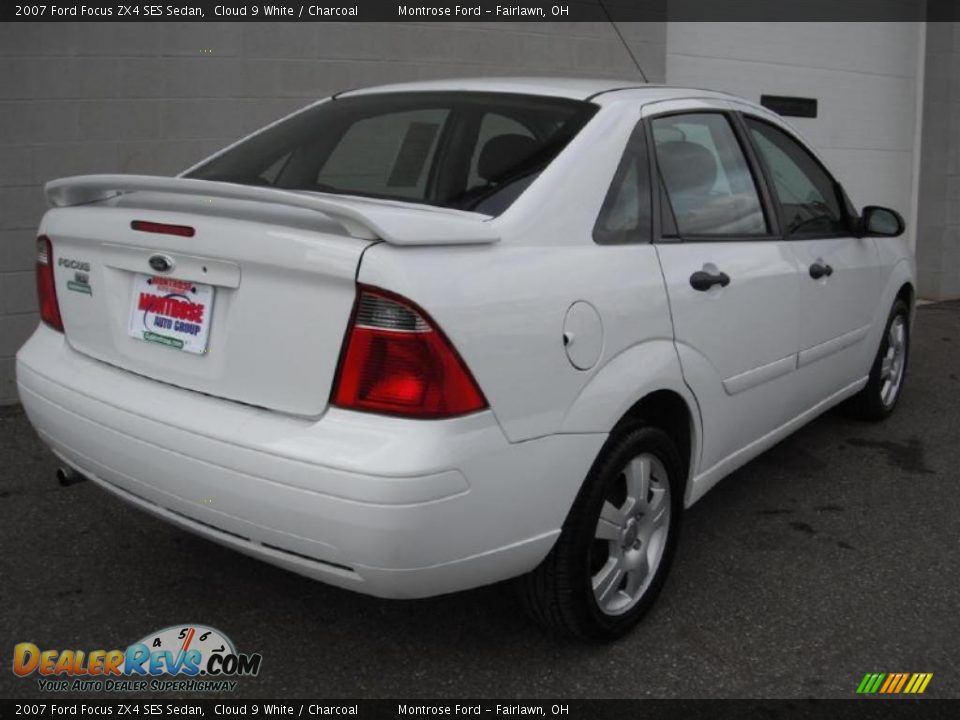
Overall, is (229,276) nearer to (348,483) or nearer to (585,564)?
(348,483)

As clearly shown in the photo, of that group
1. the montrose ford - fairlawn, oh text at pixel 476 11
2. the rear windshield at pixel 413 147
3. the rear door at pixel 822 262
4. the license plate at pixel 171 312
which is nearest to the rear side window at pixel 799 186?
the rear door at pixel 822 262

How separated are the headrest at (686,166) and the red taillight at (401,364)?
120 cm

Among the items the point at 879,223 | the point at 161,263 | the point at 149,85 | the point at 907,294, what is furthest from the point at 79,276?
the point at 907,294

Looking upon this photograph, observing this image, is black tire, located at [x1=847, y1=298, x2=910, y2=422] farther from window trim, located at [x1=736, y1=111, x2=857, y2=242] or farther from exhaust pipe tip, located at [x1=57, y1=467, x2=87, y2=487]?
exhaust pipe tip, located at [x1=57, y1=467, x2=87, y2=487]

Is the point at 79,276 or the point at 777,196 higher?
the point at 777,196

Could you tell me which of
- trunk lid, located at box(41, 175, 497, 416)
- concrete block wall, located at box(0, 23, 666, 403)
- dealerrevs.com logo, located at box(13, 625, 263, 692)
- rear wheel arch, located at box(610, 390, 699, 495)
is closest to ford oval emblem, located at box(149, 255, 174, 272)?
trunk lid, located at box(41, 175, 497, 416)

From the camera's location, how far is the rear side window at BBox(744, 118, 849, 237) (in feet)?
12.3

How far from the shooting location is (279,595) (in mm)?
3107

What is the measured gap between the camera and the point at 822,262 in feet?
12.6

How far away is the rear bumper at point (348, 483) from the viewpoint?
2.18 m

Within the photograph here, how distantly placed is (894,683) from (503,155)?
69.7 inches

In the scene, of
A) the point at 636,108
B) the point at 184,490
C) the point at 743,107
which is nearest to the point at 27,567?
the point at 184,490

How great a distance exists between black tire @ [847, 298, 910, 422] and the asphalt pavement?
0.87 meters

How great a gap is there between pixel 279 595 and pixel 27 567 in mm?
889
